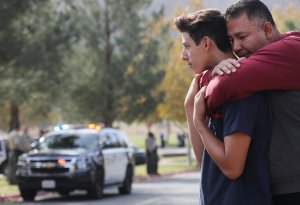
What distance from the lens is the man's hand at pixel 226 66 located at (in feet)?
12.6

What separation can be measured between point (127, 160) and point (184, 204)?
518 centimetres

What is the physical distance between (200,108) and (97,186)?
1568 cm

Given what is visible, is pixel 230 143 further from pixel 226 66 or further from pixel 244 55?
pixel 244 55

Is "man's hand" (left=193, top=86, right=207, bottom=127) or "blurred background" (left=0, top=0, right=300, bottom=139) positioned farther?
"blurred background" (left=0, top=0, right=300, bottom=139)

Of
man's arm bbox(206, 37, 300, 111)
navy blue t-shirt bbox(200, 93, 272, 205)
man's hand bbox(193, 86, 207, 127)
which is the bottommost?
navy blue t-shirt bbox(200, 93, 272, 205)

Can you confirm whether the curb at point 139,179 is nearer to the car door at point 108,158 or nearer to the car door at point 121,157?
the car door at point 121,157

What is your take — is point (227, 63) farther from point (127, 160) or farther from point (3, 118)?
point (3, 118)

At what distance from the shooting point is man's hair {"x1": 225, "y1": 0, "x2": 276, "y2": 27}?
13.1 feet

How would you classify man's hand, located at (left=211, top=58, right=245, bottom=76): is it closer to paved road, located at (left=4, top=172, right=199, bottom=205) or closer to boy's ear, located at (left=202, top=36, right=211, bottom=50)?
boy's ear, located at (left=202, top=36, right=211, bottom=50)

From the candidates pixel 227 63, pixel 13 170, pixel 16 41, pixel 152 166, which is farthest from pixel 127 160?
pixel 227 63

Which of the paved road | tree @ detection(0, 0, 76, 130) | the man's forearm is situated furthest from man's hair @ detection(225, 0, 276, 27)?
tree @ detection(0, 0, 76, 130)

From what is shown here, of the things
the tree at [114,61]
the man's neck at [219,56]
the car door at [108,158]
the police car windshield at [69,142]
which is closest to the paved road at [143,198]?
the car door at [108,158]

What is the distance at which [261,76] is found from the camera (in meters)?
3.80

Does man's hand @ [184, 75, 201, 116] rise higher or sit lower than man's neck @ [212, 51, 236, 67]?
lower
